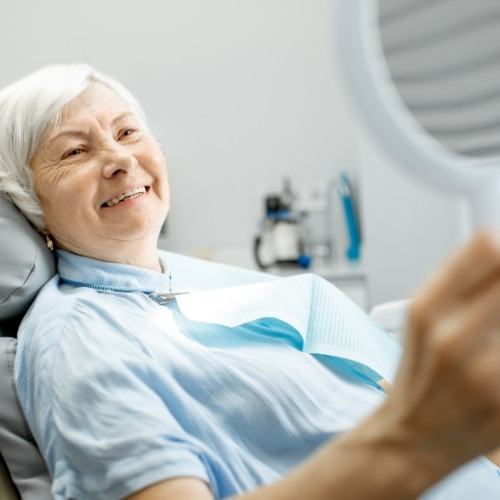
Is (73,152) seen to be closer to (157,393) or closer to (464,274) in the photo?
(157,393)

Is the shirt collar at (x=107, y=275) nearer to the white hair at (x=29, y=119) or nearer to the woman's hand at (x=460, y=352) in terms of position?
the white hair at (x=29, y=119)

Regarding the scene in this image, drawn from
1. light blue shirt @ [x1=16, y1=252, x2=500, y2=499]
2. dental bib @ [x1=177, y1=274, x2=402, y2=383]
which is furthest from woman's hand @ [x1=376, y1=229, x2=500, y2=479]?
dental bib @ [x1=177, y1=274, x2=402, y2=383]

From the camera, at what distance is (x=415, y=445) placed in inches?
18.4

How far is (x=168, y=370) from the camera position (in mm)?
929

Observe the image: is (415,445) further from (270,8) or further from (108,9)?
(108,9)

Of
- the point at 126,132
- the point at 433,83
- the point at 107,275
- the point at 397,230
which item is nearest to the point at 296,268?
the point at 397,230

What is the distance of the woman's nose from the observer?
1.17 meters

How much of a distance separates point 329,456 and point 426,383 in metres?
0.12

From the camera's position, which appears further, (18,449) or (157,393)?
(18,449)

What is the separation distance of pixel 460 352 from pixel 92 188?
846 millimetres

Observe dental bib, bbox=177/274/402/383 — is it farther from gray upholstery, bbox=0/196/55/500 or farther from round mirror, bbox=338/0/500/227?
round mirror, bbox=338/0/500/227

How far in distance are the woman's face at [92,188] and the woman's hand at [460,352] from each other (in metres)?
0.78

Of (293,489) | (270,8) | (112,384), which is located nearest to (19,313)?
(112,384)

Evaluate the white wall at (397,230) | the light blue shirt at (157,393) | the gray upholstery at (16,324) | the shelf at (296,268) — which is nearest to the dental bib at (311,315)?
the light blue shirt at (157,393)
